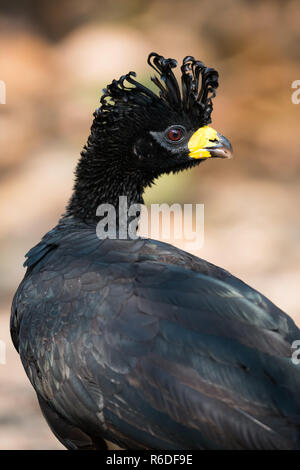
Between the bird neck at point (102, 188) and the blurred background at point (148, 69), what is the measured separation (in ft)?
13.4

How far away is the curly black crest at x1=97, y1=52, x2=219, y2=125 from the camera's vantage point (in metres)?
4.23

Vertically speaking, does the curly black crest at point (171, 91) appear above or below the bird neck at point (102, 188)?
above

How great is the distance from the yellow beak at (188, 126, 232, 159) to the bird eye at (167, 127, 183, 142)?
0.08 meters

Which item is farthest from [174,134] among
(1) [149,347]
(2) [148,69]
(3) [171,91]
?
(2) [148,69]

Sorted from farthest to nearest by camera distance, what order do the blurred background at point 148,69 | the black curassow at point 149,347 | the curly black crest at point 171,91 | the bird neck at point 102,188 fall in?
the blurred background at point 148,69 → the bird neck at point 102,188 → the curly black crest at point 171,91 → the black curassow at point 149,347

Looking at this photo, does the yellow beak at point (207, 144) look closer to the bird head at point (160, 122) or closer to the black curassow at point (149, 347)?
the bird head at point (160, 122)

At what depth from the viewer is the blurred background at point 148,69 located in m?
8.66

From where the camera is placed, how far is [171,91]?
13.9ft

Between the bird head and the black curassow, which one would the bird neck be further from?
the black curassow

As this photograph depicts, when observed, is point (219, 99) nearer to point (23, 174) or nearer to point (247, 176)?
point (247, 176)

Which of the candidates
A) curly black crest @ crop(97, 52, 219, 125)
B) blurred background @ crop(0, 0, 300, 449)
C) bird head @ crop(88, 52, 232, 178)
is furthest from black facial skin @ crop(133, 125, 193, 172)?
blurred background @ crop(0, 0, 300, 449)

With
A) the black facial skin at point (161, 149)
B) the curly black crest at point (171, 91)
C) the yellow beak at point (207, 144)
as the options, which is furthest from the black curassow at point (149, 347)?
the yellow beak at point (207, 144)
